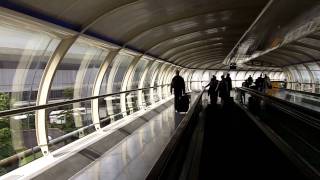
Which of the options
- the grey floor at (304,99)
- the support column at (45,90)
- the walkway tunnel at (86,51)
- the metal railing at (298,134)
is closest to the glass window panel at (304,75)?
the grey floor at (304,99)

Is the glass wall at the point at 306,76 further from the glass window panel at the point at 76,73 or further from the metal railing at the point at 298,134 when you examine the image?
the metal railing at the point at 298,134

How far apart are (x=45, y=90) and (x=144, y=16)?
3520 mm

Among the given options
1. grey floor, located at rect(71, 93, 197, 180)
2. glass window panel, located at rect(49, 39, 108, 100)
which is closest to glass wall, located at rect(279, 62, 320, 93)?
glass window panel, located at rect(49, 39, 108, 100)

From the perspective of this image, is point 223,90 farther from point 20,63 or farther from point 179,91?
point 20,63

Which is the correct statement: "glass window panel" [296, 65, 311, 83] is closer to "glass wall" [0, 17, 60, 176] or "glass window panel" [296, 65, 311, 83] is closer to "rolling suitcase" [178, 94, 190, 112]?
"rolling suitcase" [178, 94, 190, 112]

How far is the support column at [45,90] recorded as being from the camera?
682 centimetres

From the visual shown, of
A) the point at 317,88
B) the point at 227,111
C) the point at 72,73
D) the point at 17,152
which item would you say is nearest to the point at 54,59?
the point at 17,152

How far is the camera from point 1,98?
866cm

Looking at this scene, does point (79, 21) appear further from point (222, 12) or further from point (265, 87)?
point (265, 87)

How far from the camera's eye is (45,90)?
764 centimetres

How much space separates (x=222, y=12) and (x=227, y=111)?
578 cm

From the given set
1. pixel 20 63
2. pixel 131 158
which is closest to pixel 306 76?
pixel 20 63

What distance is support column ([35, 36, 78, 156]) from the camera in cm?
682

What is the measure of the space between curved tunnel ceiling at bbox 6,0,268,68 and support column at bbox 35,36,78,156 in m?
0.50
